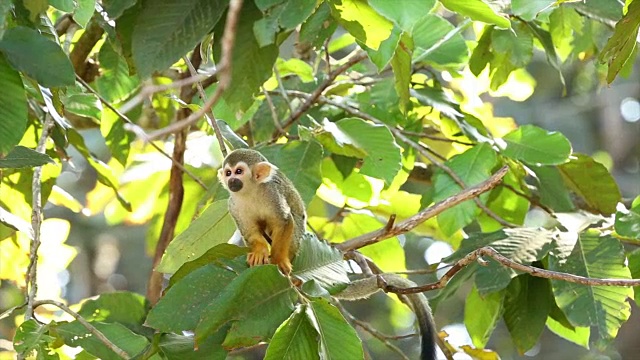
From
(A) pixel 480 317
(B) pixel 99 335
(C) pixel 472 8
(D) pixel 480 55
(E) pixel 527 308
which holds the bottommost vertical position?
A: (A) pixel 480 317

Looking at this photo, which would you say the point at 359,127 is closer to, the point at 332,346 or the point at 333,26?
the point at 333,26

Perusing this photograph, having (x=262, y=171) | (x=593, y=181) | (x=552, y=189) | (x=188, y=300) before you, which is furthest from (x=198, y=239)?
(x=593, y=181)

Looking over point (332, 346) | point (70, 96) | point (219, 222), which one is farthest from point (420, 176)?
point (332, 346)

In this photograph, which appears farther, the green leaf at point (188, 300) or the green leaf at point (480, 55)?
the green leaf at point (480, 55)

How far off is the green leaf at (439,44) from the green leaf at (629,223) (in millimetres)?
869

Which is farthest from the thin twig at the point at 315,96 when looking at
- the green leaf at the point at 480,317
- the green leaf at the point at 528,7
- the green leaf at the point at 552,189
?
the green leaf at the point at 528,7

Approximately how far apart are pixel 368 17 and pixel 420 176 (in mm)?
2078

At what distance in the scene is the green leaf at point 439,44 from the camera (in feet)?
10.5

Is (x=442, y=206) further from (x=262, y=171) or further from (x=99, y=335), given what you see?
(x=99, y=335)

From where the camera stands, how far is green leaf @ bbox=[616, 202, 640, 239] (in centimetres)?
257

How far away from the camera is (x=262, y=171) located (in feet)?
9.41

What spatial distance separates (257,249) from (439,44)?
1.06 metres

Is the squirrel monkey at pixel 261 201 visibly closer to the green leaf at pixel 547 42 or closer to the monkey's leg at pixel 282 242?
the monkey's leg at pixel 282 242

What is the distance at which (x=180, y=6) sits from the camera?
1.71 meters
